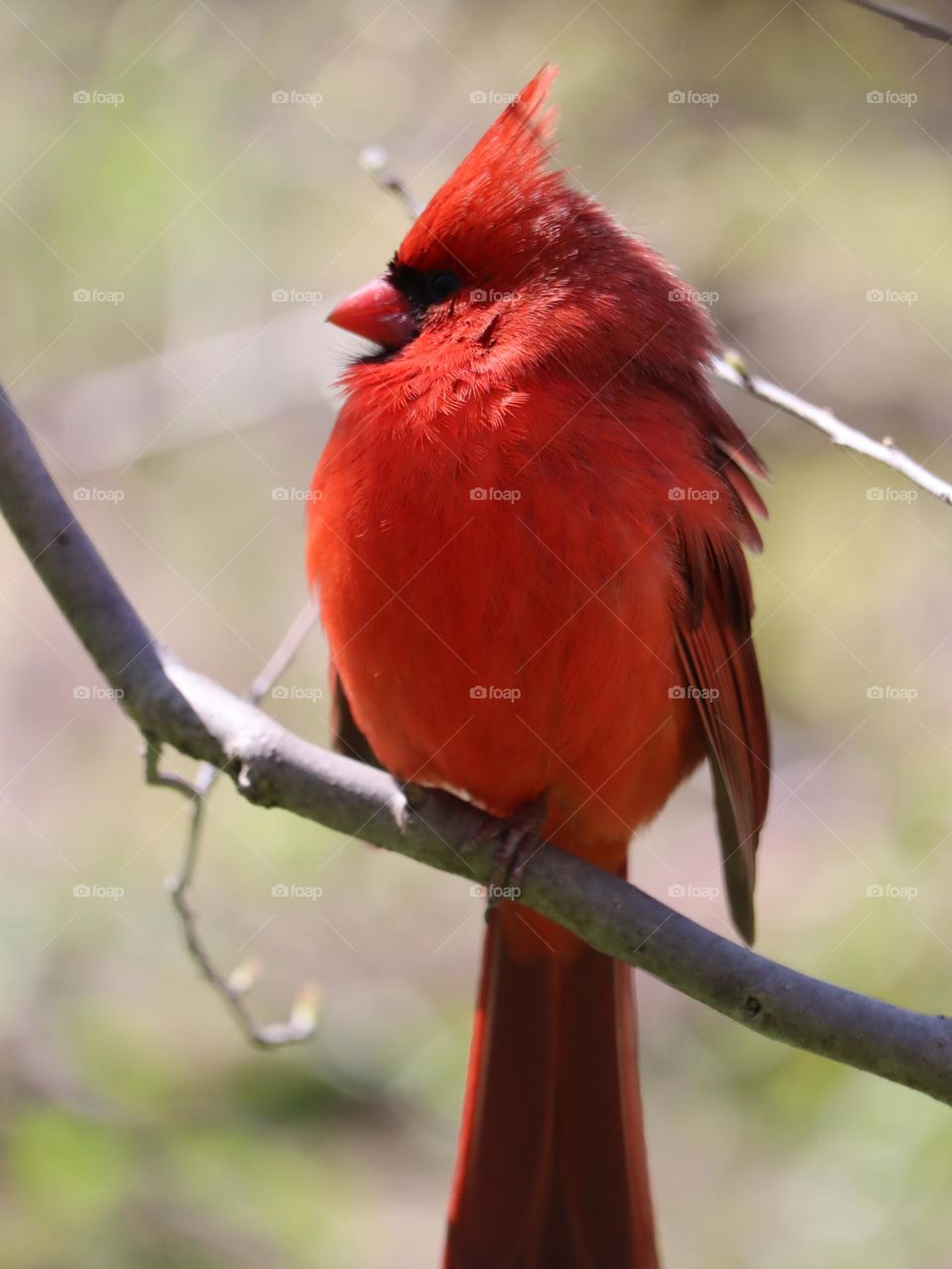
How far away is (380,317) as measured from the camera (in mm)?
2789

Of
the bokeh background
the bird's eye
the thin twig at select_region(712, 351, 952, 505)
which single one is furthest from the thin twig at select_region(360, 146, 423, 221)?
the thin twig at select_region(712, 351, 952, 505)

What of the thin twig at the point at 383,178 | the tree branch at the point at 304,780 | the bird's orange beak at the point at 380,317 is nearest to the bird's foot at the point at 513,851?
the tree branch at the point at 304,780

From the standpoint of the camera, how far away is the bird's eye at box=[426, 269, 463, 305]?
276cm

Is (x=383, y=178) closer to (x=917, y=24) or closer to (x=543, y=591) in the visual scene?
(x=543, y=591)

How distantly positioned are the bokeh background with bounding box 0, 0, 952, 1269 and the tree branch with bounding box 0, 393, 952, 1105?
1132 mm

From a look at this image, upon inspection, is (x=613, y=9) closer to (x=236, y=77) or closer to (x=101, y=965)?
(x=236, y=77)

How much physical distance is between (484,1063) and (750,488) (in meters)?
1.23

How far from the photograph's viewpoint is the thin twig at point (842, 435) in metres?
2.10

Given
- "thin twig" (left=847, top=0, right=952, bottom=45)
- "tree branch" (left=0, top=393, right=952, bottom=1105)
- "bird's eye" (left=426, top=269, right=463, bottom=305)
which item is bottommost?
"tree branch" (left=0, top=393, right=952, bottom=1105)

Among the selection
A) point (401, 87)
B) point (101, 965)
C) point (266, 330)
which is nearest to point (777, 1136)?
point (101, 965)

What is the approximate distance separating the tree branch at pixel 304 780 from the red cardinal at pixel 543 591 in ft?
0.72

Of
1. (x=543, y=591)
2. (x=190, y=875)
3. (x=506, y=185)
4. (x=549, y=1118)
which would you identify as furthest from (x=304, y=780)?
(x=506, y=185)

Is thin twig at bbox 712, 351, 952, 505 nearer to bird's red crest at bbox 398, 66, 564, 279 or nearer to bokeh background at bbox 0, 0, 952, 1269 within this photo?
bird's red crest at bbox 398, 66, 564, 279

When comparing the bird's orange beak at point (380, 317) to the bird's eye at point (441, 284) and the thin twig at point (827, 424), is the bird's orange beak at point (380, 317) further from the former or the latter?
the thin twig at point (827, 424)
